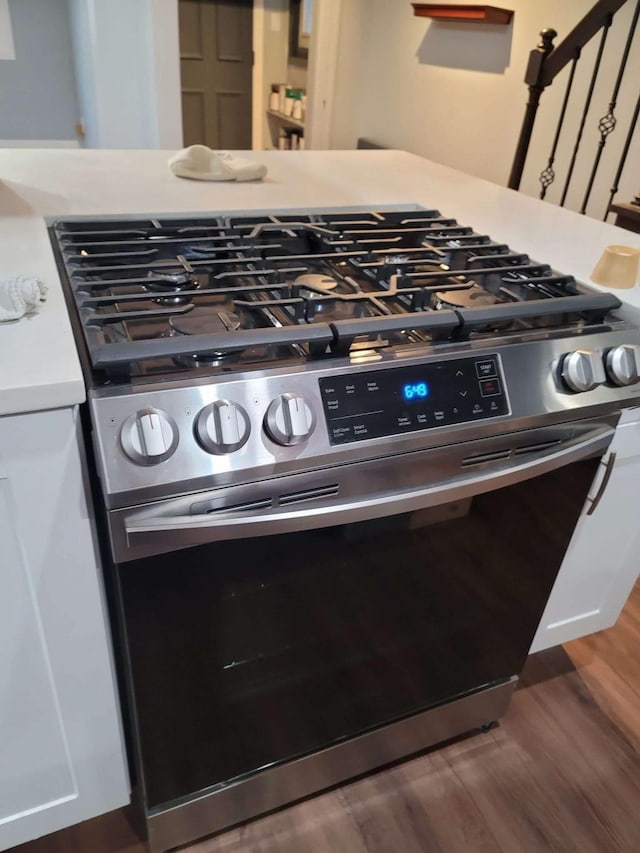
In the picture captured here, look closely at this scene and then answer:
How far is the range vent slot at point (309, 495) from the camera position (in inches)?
31.1

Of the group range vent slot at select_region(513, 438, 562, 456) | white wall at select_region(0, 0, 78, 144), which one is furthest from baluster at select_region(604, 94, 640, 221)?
white wall at select_region(0, 0, 78, 144)

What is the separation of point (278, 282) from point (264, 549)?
1.33 feet

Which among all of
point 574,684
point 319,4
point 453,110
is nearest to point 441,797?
→ point 574,684

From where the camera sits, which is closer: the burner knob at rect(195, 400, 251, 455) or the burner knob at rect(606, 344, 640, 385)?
the burner knob at rect(195, 400, 251, 455)

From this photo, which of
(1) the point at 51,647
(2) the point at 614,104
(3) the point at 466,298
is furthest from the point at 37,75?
(1) the point at 51,647

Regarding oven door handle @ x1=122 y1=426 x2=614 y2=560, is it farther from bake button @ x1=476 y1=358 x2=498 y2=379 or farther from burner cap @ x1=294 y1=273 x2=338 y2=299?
burner cap @ x1=294 y1=273 x2=338 y2=299

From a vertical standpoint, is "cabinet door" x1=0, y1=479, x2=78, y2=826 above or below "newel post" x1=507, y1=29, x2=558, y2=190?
below

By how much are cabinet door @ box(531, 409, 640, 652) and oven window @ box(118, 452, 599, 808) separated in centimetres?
10

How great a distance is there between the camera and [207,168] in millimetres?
1461

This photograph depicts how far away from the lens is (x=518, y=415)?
889 mm

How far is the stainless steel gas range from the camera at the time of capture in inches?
29.0

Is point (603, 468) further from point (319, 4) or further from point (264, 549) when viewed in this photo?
point (319, 4)

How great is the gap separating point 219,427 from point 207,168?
98cm

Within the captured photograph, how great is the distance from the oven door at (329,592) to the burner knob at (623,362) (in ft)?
0.30
